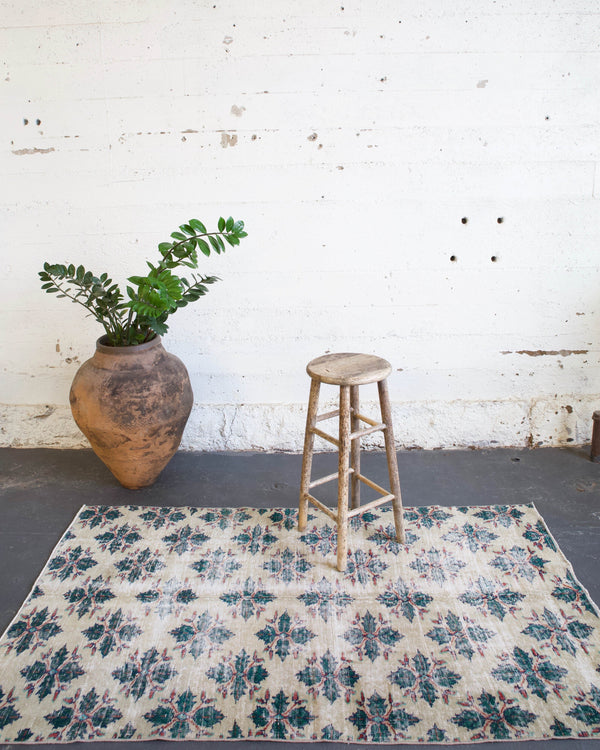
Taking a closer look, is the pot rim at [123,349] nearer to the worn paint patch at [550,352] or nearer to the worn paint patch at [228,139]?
the worn paint patch at [228,139]

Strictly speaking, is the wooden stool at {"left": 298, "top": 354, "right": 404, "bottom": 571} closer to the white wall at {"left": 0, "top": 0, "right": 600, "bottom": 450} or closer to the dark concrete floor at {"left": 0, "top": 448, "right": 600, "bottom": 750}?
the dark concrete floor at {"left": 0, "top": 448, "right": 600, "bottom": 750}

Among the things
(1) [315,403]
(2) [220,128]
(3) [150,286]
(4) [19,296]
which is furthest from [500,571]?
(4) [19,296]

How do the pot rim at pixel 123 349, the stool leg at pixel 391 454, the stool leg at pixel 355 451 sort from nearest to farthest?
the stool leg at pixel 391 454 → the stool leg at pixel 355 451 → the pot rim at pixel 123 349

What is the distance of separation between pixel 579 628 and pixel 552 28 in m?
2.67

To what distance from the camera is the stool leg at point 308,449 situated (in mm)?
2252

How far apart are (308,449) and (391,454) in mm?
348

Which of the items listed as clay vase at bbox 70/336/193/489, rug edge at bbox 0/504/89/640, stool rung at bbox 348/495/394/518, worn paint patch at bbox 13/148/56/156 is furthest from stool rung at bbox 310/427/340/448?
worn paint patch at bbox 13/148/56/156

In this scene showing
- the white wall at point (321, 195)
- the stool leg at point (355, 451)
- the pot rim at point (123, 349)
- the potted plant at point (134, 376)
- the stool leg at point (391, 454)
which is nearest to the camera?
the stool leg at point (391, 454)

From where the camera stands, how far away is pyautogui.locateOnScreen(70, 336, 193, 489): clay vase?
254cm

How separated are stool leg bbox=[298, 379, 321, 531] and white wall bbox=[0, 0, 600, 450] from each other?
31.9 inches

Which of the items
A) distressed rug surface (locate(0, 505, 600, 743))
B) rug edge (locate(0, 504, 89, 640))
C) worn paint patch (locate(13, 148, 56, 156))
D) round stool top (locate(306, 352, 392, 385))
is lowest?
distressed rug surface (locate(0, 505, 600, 743))

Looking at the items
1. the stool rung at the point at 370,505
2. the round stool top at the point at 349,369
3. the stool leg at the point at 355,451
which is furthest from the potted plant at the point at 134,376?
the stool rung at the point at 370,505

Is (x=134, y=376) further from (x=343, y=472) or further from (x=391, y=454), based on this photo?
(x=391, y=454)

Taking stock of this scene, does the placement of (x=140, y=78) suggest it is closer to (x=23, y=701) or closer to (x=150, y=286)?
(x=150, y=286)
